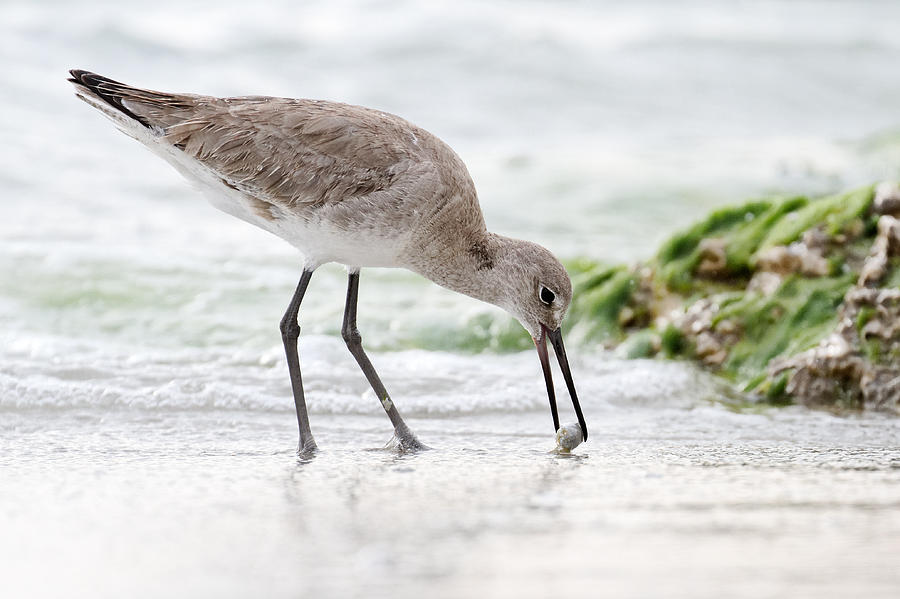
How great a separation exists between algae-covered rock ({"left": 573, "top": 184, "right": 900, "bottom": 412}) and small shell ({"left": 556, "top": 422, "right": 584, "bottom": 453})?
1.74 metres

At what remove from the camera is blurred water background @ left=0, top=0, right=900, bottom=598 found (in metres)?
3.15

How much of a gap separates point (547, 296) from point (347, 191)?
1.01 m

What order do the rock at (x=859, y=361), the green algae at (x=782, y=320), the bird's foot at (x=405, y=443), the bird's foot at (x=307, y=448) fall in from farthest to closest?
the green algae at (x=782, y=320), the rock at (x=859, y=361), the bird's foot at (x=405, y=443), the bird's foot at (x=307, y=448)

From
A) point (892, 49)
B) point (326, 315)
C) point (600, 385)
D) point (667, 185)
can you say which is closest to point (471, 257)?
point (600, 385)

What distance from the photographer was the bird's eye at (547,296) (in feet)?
16.8

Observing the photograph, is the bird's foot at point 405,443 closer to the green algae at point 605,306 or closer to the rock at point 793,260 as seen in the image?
the green algae at point 605,306

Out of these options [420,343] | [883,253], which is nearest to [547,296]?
[883,253]

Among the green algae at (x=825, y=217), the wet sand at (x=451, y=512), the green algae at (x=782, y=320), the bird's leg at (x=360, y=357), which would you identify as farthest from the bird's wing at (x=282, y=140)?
the green algae at (x=825, y=217)

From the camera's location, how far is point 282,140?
514 cm

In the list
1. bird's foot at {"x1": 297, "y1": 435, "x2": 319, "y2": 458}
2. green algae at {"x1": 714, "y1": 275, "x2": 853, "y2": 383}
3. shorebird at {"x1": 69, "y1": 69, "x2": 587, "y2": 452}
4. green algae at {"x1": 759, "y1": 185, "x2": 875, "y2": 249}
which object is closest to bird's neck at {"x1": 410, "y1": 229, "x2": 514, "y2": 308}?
shorebird at {"x1": 69, "y1": 69, "x2": 587, "y2": 452}

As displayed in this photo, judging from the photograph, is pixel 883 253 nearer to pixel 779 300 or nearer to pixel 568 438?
pixel 779 300

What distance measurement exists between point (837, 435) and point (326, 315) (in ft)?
13.2

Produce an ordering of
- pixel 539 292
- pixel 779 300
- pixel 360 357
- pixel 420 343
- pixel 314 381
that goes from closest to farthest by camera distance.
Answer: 1. pixel 539 292
2. pixel 360 357
3. pixel 314 381
4. pixel 779 300
5. pixel 420 343

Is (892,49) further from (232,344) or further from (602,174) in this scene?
(232,344)
